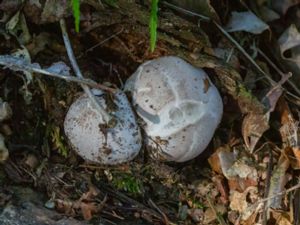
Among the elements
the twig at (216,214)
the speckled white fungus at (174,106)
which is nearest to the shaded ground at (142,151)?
the twig at (216,214)

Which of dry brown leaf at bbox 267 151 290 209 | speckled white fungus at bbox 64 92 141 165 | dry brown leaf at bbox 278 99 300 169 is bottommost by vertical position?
dry brown leaf at bbox 267 151 290 209

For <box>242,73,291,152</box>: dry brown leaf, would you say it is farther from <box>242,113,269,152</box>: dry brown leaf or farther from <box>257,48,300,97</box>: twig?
<box>257,48,300,97</box>: twig

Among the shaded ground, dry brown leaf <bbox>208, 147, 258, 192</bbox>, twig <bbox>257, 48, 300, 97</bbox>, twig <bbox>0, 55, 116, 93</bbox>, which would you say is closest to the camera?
twig <bbox>0, 55, 116, 93</bbox>

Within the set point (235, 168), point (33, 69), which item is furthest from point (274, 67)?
point (33, 69)

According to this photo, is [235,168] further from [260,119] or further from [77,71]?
[77,71]

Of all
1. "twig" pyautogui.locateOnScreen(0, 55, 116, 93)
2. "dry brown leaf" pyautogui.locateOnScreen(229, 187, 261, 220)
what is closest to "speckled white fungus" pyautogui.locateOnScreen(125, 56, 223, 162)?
"twig" pyautogui.locateOnScreen(0, 55, 116, 93)

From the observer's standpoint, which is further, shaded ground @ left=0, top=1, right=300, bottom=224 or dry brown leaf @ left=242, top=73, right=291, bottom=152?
dry brown leaf @ left=242, top=73, right=291, bottom=152

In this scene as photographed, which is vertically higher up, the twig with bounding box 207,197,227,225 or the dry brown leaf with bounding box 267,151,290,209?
the dry brown leaf with bounding box 267,151,290,209
